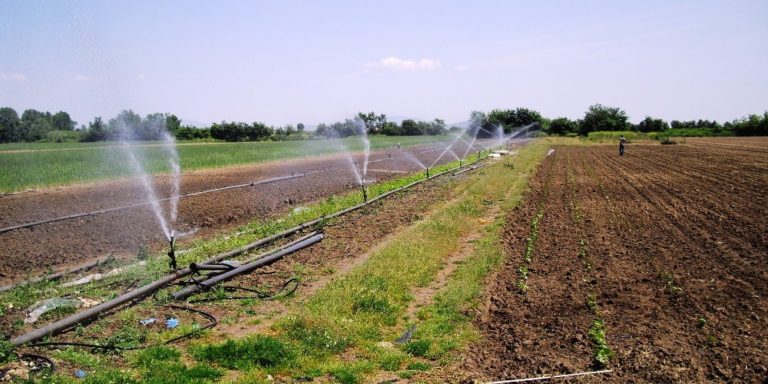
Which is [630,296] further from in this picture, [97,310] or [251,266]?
[97,310]

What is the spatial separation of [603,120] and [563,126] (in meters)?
8.40

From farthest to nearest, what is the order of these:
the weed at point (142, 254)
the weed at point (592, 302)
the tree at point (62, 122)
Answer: the tree at point (62, 122)
the weed at point (142, 254)
the weed at point (592, 302)

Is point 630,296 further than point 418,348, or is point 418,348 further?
point 630,296

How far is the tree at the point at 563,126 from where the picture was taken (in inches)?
4325

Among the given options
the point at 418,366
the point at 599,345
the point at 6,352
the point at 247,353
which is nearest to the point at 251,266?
the point at 247,353

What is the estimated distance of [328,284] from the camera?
860 centimetres

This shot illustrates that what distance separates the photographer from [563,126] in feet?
361

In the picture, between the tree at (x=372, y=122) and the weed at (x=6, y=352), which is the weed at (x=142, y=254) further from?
the tree at (x=372, y=122)

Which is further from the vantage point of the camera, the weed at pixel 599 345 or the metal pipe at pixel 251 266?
the metal pipe at pixel 251 266

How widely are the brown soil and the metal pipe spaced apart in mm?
3630

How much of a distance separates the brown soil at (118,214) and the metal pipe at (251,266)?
143 inches

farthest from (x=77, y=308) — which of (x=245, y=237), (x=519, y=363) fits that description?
(x=519, y=363)

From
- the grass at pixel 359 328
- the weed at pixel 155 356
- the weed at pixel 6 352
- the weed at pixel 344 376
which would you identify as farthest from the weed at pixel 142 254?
the weed at pixel 344 376

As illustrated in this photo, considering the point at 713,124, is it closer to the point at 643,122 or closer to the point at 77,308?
the point at 643,122
